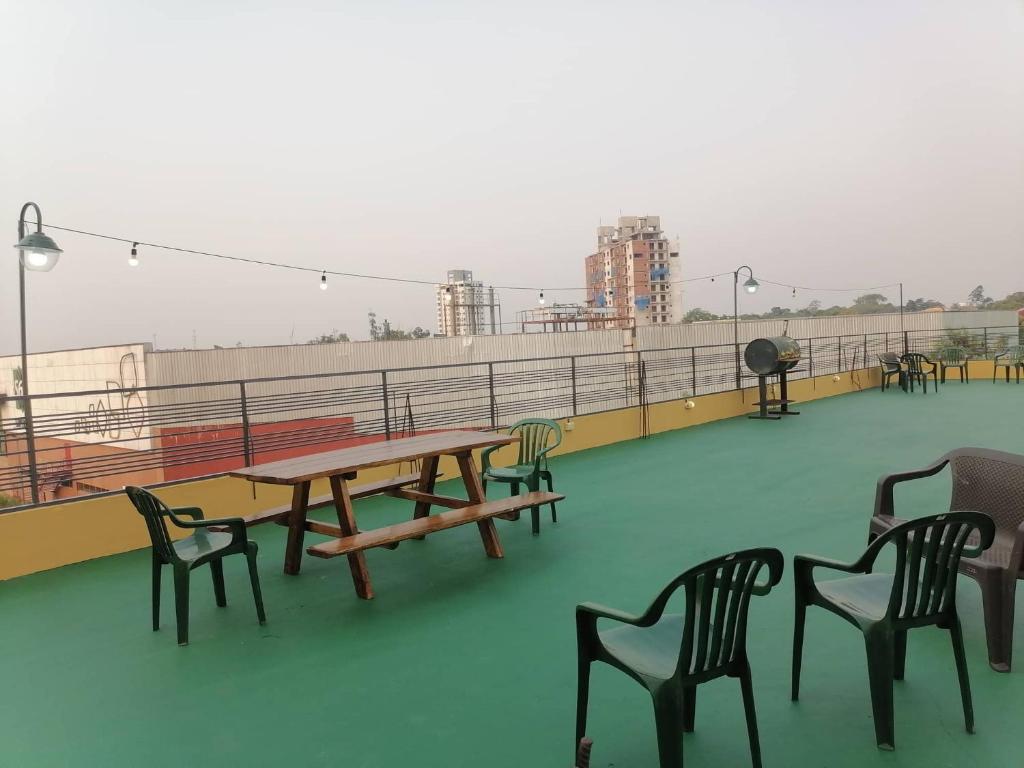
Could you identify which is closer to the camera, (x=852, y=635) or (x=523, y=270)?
(x=852, y=635)

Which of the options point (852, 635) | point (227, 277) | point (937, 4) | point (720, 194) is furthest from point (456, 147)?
point (852, 635)

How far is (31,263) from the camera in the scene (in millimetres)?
5285

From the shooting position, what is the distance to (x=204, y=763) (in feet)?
6.73

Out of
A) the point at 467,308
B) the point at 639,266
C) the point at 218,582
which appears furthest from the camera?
the point at 639,266

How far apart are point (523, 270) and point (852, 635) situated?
31.2 m

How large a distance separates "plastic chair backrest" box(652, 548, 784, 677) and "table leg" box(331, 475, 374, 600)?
2.12 meters

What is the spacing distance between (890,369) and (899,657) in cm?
1354

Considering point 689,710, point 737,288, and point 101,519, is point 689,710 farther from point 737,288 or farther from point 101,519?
point 737,288

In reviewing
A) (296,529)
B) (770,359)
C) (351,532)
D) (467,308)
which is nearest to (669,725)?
(351,532)

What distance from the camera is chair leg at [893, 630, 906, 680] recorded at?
7.80 ft

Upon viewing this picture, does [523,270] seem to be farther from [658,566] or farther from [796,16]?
[658,566]

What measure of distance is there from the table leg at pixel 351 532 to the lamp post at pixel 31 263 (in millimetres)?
2290

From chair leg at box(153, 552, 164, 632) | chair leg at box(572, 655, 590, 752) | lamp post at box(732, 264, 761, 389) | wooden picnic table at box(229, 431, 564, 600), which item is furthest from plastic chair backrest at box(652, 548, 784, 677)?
lamp post at box(732, 264, 761, 389)

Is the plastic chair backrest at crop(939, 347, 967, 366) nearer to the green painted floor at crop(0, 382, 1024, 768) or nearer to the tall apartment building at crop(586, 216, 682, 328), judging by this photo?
the green painted floor at crop(0, 382, 1024, 768)
